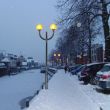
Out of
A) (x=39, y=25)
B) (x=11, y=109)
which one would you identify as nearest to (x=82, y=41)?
(x=39, y=25)

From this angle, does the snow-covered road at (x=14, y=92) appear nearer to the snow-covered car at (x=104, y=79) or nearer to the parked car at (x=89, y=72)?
the parked car at (x=89, y=72)

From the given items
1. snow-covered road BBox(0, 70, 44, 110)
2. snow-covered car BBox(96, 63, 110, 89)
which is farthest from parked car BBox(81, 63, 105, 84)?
snow-covered car BBox(96, 63, 110, 89)

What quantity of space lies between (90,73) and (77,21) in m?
4.48

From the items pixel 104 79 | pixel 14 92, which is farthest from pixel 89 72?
pixel 14 92

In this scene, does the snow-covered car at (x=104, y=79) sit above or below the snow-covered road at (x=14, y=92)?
above

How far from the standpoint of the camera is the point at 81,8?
30906 millimetres

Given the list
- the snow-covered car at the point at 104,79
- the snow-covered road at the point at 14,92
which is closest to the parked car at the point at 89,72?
the snow-covered road at the point at 14,92

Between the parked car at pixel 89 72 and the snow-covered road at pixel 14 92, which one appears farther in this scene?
the parked car at pixel 89 72

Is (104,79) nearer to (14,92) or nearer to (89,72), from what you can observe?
(89,72)

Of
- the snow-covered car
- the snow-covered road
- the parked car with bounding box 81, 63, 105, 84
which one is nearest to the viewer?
the snow-covered car

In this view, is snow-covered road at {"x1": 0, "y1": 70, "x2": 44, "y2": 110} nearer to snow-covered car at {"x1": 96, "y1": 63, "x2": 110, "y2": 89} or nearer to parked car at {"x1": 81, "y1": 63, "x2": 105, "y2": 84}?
parked car at {"x1": 81, "y1": 63, "x2": 105, "y2": 84}

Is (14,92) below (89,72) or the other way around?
below

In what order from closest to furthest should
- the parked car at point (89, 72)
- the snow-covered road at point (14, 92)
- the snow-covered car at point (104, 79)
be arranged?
1. the snow-covered car at point (104, 79)
2. the snow-covered road at point (14, 92)
3. the parked car at point (89, 72)

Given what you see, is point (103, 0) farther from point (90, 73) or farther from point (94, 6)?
point (90, 73)
